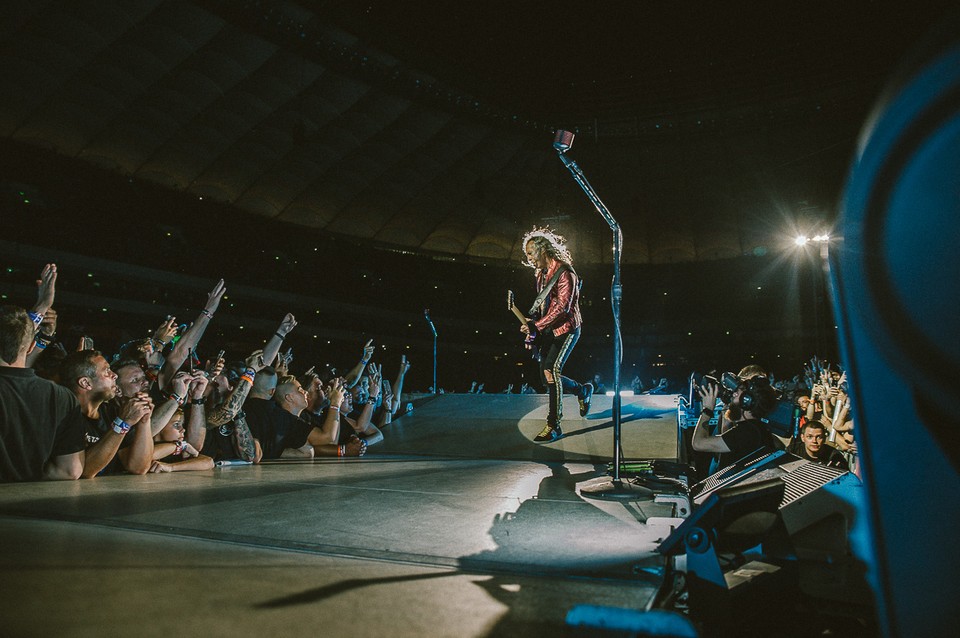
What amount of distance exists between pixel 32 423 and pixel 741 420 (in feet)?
14.8

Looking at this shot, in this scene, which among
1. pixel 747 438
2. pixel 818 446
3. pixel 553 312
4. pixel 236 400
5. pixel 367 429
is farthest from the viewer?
pixel 367 429

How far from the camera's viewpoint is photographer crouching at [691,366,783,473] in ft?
12.2

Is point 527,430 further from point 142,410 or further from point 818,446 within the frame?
point 142,410

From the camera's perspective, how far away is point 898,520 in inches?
29.1

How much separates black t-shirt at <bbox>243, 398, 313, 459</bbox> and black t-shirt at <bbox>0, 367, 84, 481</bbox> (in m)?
1.78

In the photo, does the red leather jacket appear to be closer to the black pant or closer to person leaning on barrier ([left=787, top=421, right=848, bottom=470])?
the black pant

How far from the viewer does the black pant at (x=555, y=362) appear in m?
5.82

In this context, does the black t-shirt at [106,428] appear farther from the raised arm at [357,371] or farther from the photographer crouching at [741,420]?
the photographer crouching at [741,420]

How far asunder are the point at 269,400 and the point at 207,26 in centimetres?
1606

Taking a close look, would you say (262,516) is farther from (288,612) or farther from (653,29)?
(653,29)

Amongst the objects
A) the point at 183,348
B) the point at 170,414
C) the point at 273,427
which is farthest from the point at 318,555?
the point at 273,427

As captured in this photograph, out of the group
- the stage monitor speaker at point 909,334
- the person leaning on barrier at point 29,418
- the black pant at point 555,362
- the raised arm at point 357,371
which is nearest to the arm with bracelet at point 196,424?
the person leaning on barrier at point 29,418

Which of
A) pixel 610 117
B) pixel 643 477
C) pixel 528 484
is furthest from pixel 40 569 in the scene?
pixel 610 117

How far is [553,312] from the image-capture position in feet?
19.2
